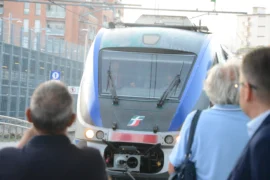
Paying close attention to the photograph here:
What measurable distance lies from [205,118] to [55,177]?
142 centimetres

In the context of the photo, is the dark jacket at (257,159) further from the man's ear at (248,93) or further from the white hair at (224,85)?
Result: the white hair at (224,85)

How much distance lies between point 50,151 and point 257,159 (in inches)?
40.5

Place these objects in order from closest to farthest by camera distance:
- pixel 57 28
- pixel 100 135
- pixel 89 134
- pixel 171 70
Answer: pixel 100 135 < pixel 89 134 < pixel 171 70 < pixel 57 28

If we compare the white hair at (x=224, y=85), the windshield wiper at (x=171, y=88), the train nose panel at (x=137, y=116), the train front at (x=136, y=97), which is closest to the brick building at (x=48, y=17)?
the train front at (x=136, y=97)

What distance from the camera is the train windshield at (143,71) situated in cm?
955

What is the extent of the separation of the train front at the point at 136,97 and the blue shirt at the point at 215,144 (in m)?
4.52

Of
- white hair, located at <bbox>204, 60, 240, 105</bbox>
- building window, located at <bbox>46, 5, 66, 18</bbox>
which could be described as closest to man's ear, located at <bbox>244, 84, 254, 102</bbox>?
white hair, located at <bbox>204, 60, 240, 105</bbox>

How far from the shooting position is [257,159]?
98.1 inches

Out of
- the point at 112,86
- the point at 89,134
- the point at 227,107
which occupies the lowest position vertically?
the point at 89,134

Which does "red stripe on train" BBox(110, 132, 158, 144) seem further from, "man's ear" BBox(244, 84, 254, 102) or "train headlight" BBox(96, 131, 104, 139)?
"man's ear" BBox(244, 84, 254, 102)

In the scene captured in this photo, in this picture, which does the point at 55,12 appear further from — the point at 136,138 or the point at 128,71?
the point at 136,138

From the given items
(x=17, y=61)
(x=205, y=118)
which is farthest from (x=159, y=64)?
(x=17, y=61)

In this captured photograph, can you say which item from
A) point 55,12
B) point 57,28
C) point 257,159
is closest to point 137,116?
point 257,159

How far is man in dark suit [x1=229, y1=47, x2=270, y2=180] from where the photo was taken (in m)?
2.49
